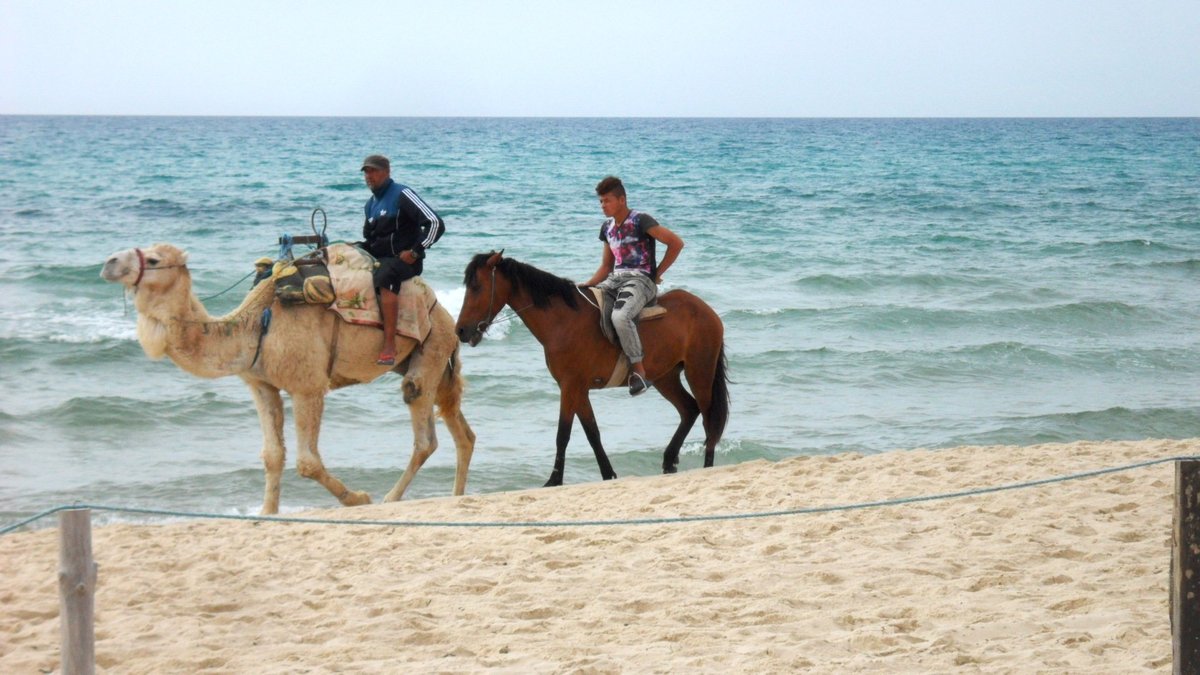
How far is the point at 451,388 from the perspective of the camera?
960 cm

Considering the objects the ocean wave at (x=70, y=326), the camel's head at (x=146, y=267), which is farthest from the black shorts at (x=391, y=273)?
the ocean wave at (x=70, y=326)

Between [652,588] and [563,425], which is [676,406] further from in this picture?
[652,588]

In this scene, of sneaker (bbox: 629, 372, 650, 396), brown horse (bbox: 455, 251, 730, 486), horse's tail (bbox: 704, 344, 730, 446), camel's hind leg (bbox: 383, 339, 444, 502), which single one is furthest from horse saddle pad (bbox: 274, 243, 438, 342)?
horse's tail (bbox: 704, 344, 730, 446)

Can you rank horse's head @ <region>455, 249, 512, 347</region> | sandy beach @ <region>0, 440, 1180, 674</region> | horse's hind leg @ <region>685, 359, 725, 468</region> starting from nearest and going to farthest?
sandy beach @ <region>0, 440, 1180, 674</region> → horse's head @ <region>455, 249, 512, 347</region> → horse's hind leg @ <region>685, 359, 725, 468</region>

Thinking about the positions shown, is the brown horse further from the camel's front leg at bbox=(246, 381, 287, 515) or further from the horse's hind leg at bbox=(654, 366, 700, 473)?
the camel's front leg at bbox=(246, 381, 287, 515)

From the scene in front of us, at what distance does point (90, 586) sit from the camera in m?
4.51

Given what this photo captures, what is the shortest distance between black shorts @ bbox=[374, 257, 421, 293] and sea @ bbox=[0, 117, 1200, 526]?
88 centimetres

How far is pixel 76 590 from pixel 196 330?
3855 mm

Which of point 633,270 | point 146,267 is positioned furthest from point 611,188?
point 146,267

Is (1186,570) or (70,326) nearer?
(1186,570)

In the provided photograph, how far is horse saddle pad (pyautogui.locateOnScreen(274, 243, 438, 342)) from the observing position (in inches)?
334

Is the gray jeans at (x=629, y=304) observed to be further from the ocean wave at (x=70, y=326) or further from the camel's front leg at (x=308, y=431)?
the ocean wave at (x=70, y=326)

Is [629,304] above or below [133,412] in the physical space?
above

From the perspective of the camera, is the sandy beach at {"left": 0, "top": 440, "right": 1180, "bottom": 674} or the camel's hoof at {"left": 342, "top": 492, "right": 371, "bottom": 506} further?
the camel's hoof at {"left": 342, "top": 492, "right": 371, "bottom": 506}
